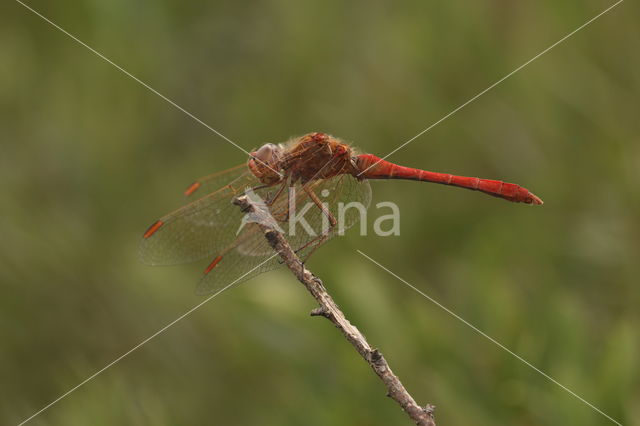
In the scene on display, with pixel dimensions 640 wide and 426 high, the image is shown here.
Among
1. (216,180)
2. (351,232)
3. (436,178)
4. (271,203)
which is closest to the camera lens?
(271,203)

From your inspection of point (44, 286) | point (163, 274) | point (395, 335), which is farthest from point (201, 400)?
point (395, 335)

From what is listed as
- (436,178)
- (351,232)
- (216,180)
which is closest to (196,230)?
(216,180)

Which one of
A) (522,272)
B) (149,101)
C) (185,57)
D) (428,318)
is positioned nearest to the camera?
(428,318)

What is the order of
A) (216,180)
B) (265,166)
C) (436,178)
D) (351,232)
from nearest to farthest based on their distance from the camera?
(265,166)
(216,180)
(436,178)
(351,232)

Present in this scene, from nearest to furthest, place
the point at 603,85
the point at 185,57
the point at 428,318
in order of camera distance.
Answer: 1. the point at 428,318
2. the point at 603,85
3. the point at 185,57

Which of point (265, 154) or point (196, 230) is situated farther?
point (196, 230)

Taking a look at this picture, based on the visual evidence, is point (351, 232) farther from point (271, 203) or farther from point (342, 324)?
point (342, 324)

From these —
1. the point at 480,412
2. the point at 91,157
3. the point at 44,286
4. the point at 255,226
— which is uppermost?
the point at 91,157

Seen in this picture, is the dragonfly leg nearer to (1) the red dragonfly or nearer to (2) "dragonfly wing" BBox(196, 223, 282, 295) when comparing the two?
(1) the red dragonfly

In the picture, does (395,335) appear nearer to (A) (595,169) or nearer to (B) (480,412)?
(B) (480,412)
